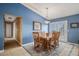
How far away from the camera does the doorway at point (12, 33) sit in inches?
82.4

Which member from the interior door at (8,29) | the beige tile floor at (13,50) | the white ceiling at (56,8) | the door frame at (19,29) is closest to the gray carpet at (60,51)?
the beige tile floor at (13,50)

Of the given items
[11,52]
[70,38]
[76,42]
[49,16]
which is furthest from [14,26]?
[76,42]

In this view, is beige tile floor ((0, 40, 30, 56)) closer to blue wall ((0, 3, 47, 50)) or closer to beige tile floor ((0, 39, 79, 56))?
beige tile floor ((0, 39, 79, 56))

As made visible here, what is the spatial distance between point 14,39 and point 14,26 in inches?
11.2

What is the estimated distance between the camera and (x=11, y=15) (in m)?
2.05

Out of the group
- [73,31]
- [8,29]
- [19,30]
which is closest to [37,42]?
[19,30]

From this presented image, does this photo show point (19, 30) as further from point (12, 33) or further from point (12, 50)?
point (12, 50)

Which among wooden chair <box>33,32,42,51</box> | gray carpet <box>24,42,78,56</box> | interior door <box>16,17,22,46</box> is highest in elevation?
interior door <box>16,17,22,46</box>

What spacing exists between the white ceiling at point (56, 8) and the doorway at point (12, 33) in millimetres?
429

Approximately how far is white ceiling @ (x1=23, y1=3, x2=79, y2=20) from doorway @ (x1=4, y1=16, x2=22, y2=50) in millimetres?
429

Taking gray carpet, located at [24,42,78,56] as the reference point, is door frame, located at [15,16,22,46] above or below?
above

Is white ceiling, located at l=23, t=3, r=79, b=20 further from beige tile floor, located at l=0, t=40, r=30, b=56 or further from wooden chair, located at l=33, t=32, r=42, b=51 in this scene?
beige tile floor, located at l=0, t=40, r=30, b=56

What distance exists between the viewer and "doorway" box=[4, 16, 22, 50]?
209cm

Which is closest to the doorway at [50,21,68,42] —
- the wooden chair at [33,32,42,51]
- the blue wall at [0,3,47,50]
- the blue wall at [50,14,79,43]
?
the blue wall at [50,14,79,43]
